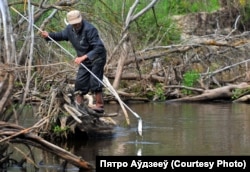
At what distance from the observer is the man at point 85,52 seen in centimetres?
1247

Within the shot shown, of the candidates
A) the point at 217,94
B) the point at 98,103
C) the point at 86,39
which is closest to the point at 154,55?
the point at 217,94

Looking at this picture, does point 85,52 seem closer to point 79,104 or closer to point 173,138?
point 79,104

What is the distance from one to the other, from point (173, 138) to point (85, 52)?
2034mm

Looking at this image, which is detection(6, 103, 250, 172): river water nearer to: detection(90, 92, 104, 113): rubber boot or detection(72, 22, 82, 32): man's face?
detection(90, 92, 104, 113): rubber boot

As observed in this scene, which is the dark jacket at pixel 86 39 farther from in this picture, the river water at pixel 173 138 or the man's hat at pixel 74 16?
the river water at pixel 173 138

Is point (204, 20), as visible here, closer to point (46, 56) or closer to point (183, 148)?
point (46, 56)

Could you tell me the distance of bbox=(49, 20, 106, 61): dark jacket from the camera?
41.0 ft

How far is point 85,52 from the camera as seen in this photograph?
12719mm

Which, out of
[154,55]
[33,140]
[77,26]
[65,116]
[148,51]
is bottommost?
[33,140]

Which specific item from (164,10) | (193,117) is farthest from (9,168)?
(164,10)

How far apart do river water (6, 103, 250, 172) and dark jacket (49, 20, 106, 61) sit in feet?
4.74

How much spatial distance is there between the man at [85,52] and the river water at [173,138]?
0.87 meters

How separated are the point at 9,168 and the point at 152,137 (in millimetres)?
3507

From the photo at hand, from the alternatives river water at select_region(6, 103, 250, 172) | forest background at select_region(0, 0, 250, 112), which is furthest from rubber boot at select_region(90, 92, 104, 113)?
forest background at select_region(0, 0, 250, 112)
